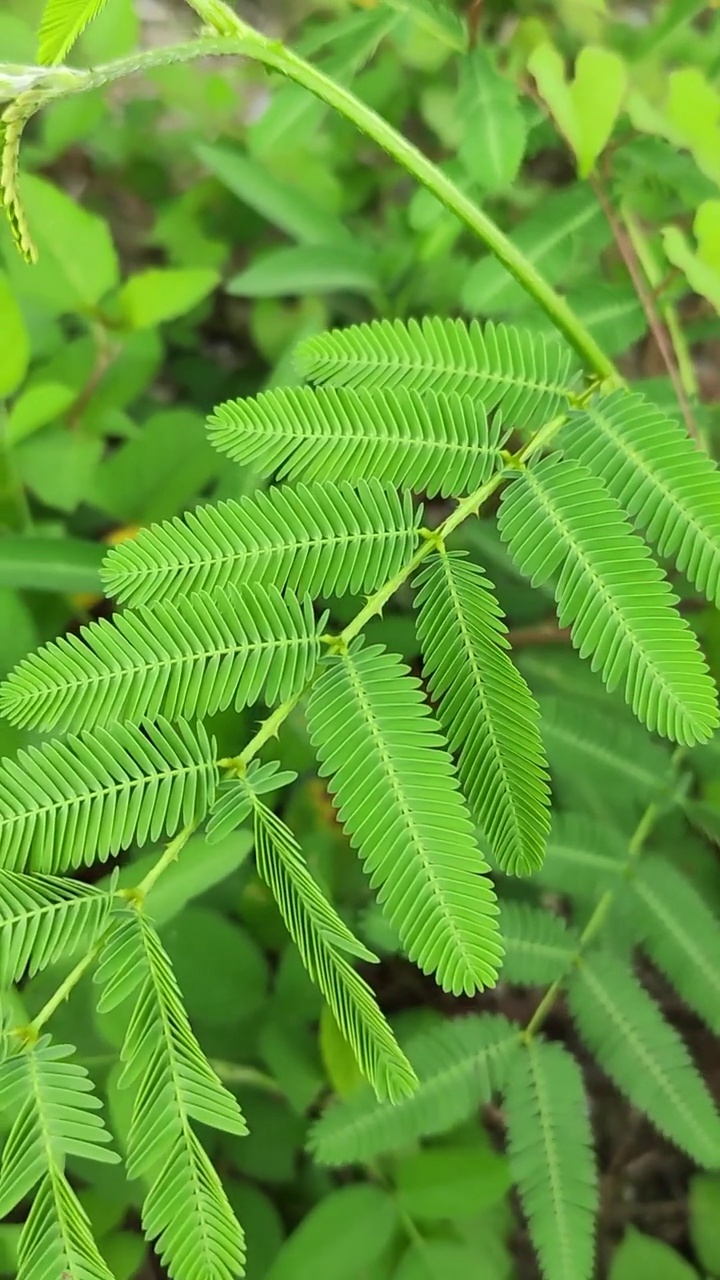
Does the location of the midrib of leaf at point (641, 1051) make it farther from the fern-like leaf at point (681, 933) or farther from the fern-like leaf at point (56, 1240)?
the fern-like leaf at point (56, 1240)

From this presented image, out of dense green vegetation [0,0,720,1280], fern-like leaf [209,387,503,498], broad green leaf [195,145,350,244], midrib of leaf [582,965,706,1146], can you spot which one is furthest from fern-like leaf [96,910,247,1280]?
broad green leaf [195,145,350,244]

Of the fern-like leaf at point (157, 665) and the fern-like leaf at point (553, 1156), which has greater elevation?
the fern-like leaf at point (157, 665)

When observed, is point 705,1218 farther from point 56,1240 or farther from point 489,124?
point 489,124

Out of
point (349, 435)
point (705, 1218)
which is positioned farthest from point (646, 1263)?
point (349, 435)

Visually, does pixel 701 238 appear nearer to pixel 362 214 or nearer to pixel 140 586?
pixel 140 586

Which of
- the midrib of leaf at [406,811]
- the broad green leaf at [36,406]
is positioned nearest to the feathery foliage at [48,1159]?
the midrib of leaf at [406,811]

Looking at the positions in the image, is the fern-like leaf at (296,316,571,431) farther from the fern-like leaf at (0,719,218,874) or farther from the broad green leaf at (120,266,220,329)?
the broad green leaf at (120,266,220,329)

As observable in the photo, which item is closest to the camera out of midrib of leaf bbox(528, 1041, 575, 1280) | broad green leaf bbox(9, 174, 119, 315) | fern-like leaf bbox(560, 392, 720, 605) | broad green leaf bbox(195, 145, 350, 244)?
fern-like leaf bbox(560, 392, 720, 605)

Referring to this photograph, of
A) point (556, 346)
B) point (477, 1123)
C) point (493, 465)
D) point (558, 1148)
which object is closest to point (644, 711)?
point (493, 465)
